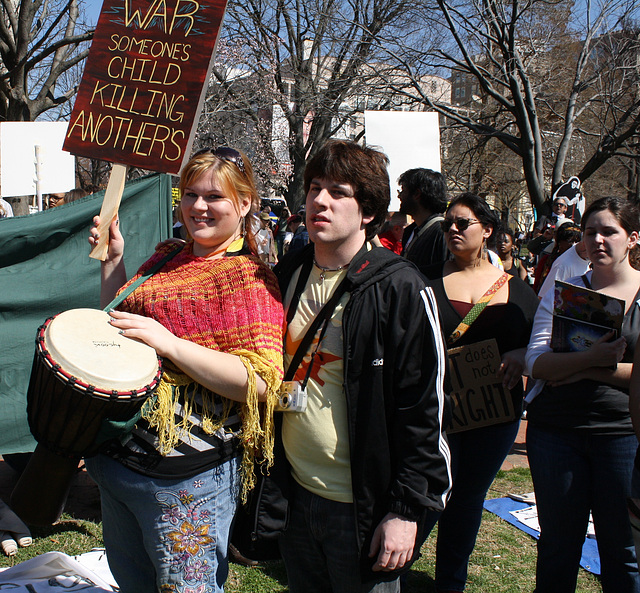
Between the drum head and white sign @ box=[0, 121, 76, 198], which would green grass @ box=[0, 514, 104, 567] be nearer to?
the drum head

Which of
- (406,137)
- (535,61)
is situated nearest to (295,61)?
(535,61)

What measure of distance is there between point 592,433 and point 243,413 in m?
1.47

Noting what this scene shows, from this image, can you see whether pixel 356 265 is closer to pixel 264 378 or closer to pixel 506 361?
pixel 264 378

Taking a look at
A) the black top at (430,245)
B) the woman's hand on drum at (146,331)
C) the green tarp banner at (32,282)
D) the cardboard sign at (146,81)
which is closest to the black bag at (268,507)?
the woman's hand on drum at (146,331)

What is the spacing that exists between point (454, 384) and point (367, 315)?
53.3 inches

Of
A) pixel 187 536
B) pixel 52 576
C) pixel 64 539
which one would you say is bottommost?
pixel 64 539

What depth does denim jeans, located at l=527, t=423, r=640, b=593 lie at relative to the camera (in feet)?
8.11

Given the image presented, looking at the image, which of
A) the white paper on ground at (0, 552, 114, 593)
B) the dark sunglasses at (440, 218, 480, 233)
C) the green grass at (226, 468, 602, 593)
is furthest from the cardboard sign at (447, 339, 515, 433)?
the white paper on ground at (0, 552, 114, 593)

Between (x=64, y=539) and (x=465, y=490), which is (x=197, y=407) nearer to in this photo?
(x=465, y=490)

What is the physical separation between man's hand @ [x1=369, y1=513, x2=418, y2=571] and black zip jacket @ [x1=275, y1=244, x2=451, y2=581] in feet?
0.09

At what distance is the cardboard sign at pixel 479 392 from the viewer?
2922 millimetres

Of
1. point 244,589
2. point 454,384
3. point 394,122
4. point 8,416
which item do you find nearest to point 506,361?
point 454,384

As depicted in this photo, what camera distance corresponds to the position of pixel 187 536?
182 cm

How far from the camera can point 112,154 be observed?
2217 mm
